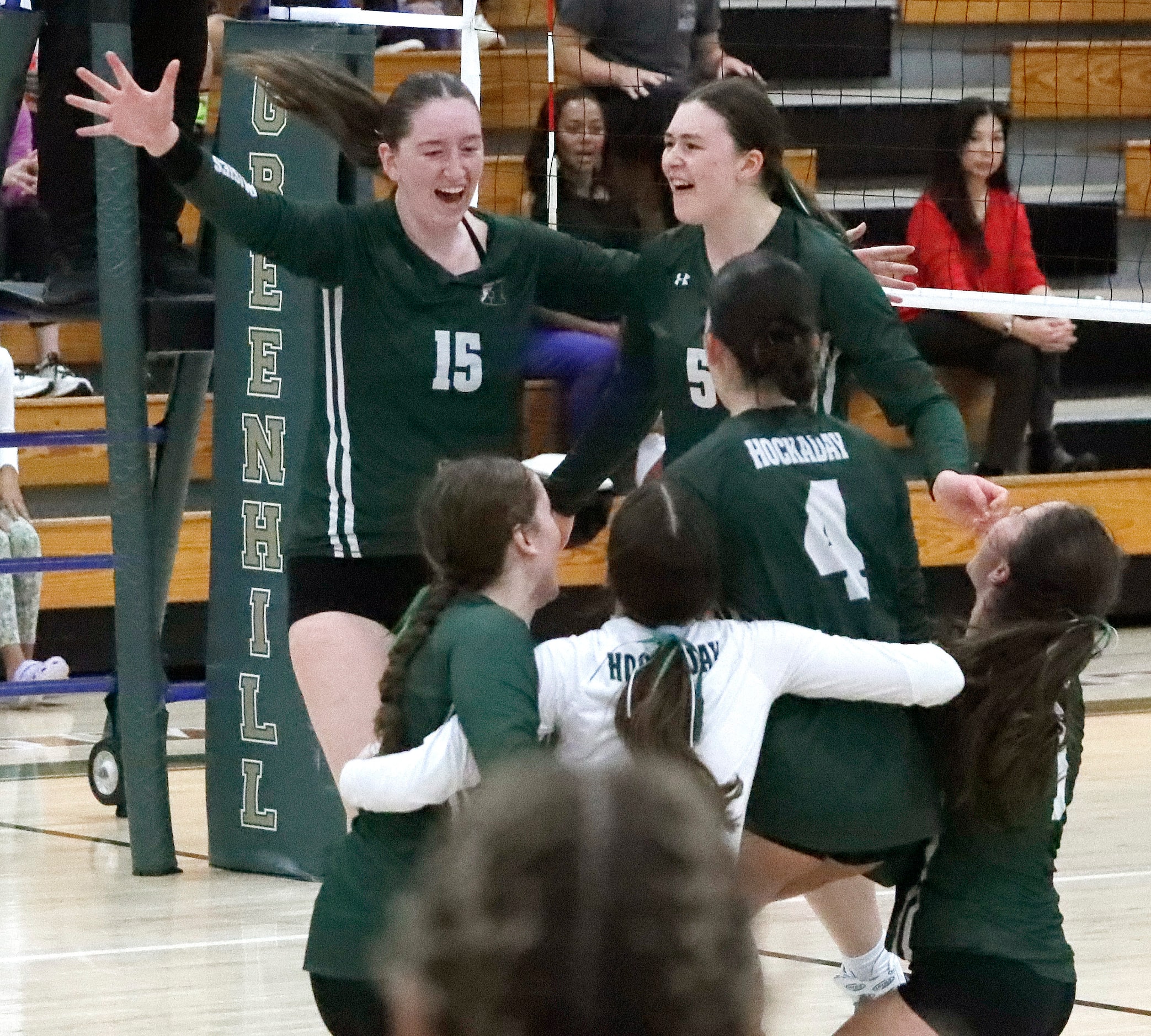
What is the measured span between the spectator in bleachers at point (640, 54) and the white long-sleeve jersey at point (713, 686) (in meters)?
4.56

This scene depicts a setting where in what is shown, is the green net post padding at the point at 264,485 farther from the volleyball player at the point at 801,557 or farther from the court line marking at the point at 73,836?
the volleyball player at the point at 801,557

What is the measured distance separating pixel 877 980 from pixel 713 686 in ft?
2.65

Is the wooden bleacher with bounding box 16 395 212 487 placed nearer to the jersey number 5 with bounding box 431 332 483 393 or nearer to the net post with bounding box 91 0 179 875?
Result: the net post with bounding box 91 0 179 875

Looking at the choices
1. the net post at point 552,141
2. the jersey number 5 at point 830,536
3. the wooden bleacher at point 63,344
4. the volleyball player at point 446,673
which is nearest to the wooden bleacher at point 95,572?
the wooden bleacher at point 63,344

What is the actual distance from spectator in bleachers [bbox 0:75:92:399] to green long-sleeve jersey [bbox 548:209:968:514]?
2.27m

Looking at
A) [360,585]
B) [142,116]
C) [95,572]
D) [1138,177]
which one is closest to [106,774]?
[95,572]

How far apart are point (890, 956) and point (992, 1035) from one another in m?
0.50

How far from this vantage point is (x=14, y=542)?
6.91 m

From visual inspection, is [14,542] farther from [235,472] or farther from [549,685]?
[549,685]

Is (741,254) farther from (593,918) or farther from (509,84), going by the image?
(509,84)

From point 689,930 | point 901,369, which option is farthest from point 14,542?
point 689,930

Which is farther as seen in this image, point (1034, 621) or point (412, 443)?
point (412, 443)

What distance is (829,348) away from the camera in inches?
134

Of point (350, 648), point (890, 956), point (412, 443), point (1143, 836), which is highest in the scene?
point (412, 443)
